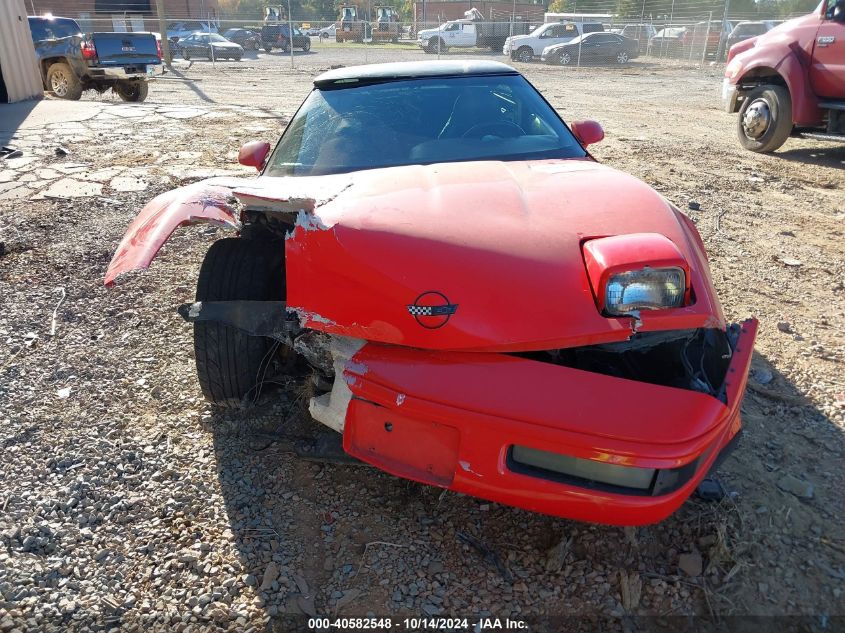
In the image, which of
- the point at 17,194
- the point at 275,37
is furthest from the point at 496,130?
the point at 275,37

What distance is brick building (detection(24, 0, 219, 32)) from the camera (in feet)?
83.8

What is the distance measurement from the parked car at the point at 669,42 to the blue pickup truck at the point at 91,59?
2216 centimetres

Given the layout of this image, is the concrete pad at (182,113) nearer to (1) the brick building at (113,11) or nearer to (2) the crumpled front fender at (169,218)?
(2) the crumpled front fender at (169,218)

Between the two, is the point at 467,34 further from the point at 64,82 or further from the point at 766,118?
the point at 766,118

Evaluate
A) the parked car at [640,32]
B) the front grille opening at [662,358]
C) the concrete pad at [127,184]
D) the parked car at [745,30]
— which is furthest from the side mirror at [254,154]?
the parked car at [640,32]

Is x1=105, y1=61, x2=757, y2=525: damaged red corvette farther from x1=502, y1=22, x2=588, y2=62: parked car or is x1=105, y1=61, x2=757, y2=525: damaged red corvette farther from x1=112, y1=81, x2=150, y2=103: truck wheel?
x1=502, y1=22, x2=588, y2=62: parked car

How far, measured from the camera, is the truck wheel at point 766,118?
8.09m

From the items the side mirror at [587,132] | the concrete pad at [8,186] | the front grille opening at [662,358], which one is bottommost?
the concrete pad at [8,186]

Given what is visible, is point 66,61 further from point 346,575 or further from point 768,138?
point 346,575

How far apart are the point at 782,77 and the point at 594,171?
7.00 meters

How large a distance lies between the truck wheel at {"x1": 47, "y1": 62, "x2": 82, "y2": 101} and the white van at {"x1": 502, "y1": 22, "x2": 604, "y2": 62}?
18.7m

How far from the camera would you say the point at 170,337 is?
141 inches

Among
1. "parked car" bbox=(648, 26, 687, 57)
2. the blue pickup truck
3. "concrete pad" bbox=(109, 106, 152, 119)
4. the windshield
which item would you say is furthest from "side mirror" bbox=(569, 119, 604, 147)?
"parked car" bbox=(648, 26, 687, 57)

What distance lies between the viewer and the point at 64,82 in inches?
508
